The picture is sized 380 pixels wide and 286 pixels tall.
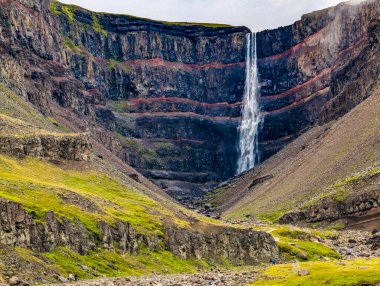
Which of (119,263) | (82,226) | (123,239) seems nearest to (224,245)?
Answer: (123,239)

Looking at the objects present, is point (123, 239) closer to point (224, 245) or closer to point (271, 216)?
point (224, 245)

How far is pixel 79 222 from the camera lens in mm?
85625

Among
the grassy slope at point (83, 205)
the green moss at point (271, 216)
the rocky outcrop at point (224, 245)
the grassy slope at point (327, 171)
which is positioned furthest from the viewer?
the grassy slope at point (327, 171)

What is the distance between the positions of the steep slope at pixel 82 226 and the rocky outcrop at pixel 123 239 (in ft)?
0.42

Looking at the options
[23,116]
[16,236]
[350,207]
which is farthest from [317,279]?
[23,116]

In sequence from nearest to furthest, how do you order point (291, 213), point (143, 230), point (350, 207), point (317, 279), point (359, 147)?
1. point (317, 279)
2. point (143, 230)
3. point (350, 207)
4. point (291, 213)
5. point (359, 147)

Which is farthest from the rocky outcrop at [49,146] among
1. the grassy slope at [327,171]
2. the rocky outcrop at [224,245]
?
the grassy slope at [327,171]

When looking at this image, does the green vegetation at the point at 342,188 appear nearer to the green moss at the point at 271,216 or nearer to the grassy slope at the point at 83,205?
the green moss at the point at 271,216

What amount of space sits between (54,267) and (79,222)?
51.0 feet

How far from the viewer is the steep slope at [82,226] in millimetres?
73375

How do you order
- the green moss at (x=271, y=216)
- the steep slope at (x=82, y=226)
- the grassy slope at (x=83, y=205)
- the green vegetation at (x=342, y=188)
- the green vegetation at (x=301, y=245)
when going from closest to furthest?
the steep slope at (x=82, y=226)
the grassy slope at (x=83, y=205)
the green vegetation at (x=301, y=245)
the green vegetation at (x=342, y=188)
the green moss at (x=271, y=216)

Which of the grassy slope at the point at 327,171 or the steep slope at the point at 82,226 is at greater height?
the grassy slope at the point at 327,171

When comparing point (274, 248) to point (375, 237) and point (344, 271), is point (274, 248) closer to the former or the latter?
point (375, 237)

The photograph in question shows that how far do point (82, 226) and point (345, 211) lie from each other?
76779 millimetres
